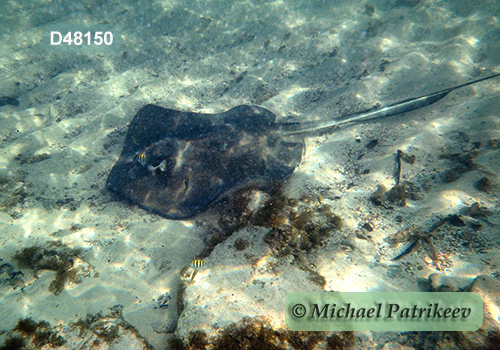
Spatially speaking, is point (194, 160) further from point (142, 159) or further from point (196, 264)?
point (196, 264)

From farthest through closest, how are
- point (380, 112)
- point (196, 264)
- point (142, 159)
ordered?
1. point (380, 112)
2. point (142, 159)
3. point (196, 264)

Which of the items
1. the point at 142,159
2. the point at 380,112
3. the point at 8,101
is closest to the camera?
the point at 142,159

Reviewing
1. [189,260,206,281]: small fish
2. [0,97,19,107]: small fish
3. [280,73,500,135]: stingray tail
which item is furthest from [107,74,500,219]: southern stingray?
[0,97,19,107]: small fish

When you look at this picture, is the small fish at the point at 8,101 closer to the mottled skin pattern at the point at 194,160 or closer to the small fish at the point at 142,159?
the mottled skin pattern at the point at 194,160

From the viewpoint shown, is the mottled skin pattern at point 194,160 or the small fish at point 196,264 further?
the mottled skin pattern at point 194,160

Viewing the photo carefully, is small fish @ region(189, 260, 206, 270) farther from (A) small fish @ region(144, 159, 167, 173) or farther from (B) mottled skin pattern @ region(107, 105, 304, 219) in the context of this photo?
(A) small fish @ region(144, 159, 167, 173)

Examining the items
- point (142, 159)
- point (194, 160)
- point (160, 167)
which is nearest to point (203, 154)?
point (194, 160)

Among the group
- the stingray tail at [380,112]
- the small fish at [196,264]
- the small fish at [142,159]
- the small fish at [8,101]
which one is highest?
the stingray tail at [380,112]

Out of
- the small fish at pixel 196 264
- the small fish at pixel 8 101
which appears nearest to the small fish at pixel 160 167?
the small fish at pixel 196 264
